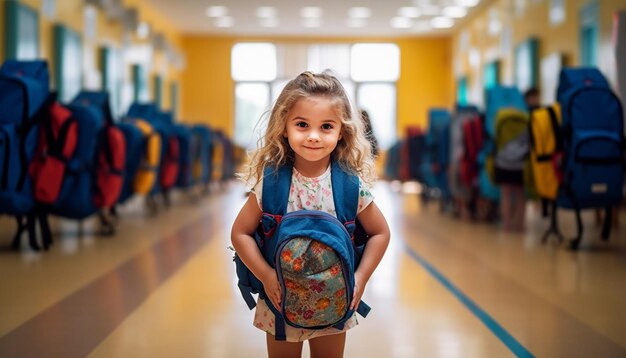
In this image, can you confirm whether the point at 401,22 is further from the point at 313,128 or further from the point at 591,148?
the point at 313,128

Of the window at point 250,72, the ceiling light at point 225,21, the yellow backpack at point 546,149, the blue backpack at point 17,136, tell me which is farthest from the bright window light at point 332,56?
the blue backpack at point 17,136

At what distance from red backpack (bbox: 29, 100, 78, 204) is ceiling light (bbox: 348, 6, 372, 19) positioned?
15709mm

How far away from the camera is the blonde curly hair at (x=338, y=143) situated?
2.03 meters

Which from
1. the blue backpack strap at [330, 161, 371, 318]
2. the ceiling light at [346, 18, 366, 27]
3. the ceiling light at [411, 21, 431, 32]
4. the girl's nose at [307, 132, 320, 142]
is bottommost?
the blue backpack strap at [330, 161, 371, 318]

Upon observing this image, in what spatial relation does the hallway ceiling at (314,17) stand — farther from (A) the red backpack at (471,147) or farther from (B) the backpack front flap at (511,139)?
(B) the backpack front flap at (511,139)

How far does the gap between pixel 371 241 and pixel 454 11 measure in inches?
768

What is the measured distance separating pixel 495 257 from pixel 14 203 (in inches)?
114

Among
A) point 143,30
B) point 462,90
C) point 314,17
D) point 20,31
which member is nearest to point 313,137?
point 20,31

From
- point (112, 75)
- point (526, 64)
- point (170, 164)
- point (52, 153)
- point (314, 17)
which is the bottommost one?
point (170, 164)

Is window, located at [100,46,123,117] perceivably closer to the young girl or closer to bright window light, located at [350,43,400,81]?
bright window light, located at [350,43,400,81]

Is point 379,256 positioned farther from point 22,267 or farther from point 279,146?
point 22,267

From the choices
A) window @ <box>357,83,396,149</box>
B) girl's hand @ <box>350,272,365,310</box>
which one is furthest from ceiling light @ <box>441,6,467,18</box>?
girl's hand @ <box>350,272,365,310</box>

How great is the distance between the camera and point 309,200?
6.69ft

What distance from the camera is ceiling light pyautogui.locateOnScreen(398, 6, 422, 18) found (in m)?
20.2
